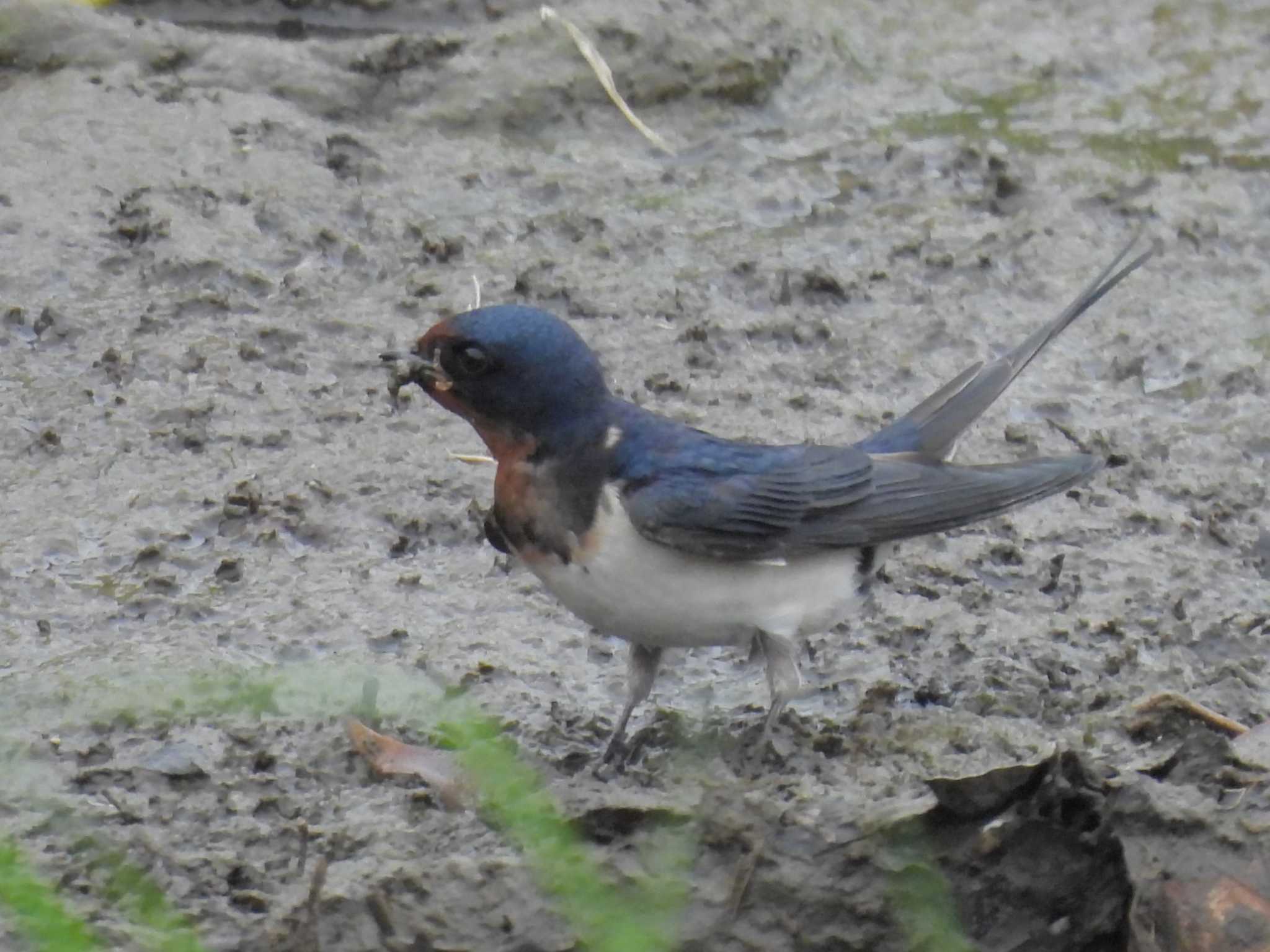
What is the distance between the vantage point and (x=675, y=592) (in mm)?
3834

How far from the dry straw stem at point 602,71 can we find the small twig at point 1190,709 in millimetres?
3155

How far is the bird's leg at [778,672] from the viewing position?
3.96 meters

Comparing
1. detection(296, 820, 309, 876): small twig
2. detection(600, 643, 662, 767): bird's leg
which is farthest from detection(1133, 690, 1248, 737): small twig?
detection(296, 820, 309, 876): small twig

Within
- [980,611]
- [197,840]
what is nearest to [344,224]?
[980,611]

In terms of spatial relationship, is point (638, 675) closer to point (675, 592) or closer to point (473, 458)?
point (675, 592)

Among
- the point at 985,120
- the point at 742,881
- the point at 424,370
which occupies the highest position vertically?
the point at 424,370

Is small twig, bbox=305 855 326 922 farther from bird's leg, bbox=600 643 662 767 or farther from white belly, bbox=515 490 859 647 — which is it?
bird's leg, bbox=600 643 662 767

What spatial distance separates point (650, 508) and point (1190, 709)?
1072 millimetres

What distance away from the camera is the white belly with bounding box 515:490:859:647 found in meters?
3.79

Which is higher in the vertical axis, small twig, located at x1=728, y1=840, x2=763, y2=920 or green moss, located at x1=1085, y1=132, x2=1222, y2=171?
small twig, located at x1=728, y1=840, x2=763, y2=920

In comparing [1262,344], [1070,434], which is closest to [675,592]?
[1070,434]

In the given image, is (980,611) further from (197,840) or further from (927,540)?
(197,840)

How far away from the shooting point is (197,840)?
3.49m

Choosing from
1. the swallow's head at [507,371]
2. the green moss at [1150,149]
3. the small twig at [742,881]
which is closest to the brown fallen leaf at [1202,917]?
the small twig at [742,881]
